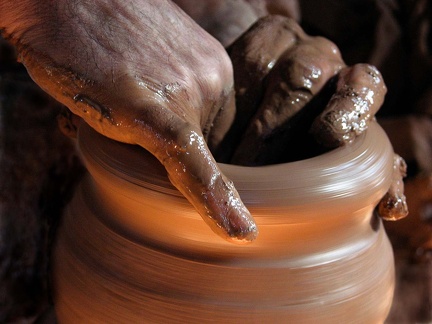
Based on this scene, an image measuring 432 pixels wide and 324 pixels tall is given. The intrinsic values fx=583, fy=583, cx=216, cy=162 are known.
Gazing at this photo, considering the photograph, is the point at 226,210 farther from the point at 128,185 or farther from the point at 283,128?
the point at 283,128

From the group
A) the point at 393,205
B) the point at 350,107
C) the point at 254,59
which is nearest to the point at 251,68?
the point at 254,59

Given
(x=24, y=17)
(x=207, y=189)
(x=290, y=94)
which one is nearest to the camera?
(x=207, y=189)

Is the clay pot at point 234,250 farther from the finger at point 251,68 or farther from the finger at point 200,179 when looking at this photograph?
the finger at point 251,68

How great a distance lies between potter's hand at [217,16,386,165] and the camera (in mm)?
753

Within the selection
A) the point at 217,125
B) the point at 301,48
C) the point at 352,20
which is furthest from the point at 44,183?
the point at 352,20

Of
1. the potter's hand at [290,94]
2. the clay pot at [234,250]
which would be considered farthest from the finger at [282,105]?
the clay pot at [234,250]

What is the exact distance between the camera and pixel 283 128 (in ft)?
2.64

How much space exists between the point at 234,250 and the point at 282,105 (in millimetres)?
263

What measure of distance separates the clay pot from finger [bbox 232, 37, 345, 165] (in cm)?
13

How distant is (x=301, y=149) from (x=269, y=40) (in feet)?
0.58

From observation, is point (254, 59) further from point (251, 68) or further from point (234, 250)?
point (234, 250)

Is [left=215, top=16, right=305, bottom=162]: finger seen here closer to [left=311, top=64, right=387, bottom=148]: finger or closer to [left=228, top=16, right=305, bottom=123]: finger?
[left=228, top=16, right=305, bottom=123]: finger

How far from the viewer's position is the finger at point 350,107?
2.33 ft

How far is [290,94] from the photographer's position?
807mm
